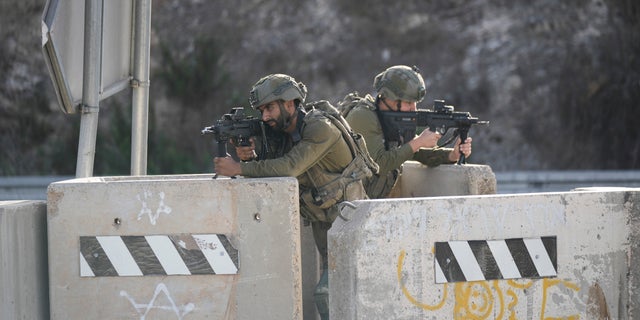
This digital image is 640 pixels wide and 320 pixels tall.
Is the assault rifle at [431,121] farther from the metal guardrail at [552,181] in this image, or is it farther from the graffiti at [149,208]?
the metal guardrail at [552,181]

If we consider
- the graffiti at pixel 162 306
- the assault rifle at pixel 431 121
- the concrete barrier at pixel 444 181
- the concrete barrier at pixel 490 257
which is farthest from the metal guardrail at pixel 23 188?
the concrete barrier at pixel 490 257

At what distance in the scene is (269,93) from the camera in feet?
20.2

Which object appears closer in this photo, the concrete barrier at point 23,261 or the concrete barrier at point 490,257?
the concrete barrier at point 490,257

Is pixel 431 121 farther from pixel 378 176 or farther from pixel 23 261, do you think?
pixel 23 261

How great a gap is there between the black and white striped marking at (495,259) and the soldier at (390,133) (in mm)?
1966

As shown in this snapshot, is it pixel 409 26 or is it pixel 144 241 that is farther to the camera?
pixel 409 26

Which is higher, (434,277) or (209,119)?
(209,119)

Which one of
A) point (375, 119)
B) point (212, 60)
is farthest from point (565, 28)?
point (375, 119)

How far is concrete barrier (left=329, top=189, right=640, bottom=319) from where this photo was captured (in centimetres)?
503

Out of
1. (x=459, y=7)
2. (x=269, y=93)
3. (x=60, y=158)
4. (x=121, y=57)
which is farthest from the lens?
(x=459, y=7)

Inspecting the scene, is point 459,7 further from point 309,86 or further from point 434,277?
point 434,277

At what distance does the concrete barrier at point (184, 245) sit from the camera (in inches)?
209

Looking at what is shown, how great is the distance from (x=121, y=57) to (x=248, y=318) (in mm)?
2630

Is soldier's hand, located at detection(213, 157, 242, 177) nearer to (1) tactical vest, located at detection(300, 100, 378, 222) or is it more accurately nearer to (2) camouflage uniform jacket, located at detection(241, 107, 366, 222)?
(2) camouflage uniform jacket, located at detection(241, 107, 366, 222)
